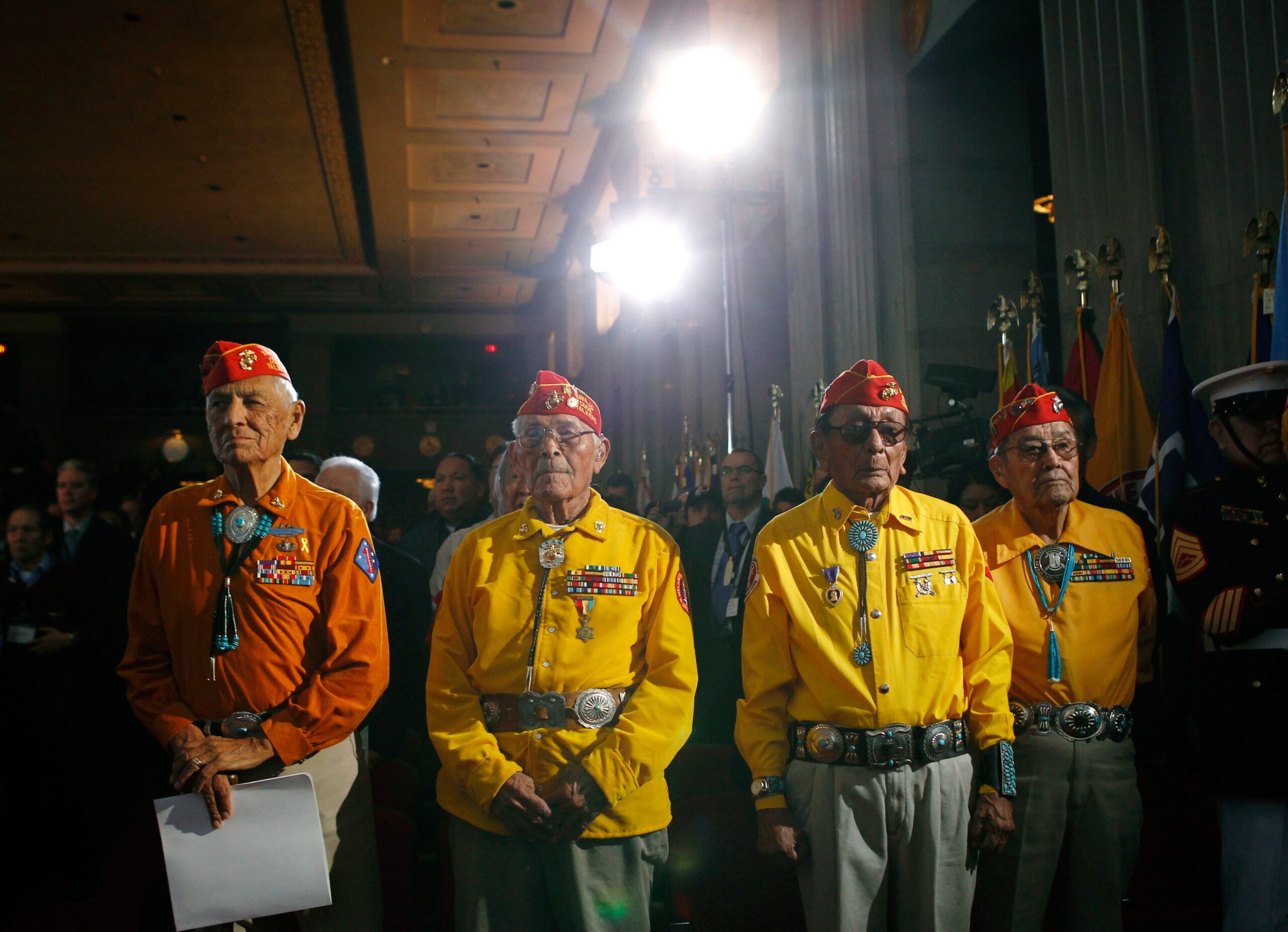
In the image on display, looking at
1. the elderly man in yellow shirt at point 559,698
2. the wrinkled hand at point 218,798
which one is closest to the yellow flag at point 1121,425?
the elderly man in yellow shirt at point 559,698

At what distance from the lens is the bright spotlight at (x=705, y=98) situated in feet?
20.5

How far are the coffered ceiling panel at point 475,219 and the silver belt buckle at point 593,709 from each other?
42.1 feet

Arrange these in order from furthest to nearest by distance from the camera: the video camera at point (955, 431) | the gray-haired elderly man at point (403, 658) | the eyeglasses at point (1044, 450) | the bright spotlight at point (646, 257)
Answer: the bright spotlight at point (646, 257) < the video camera at point (955, 431) < the gray-haired elderly man at point (403, 658) < the eyeglasses at point (1044, 450)

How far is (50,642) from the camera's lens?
3.96 metres

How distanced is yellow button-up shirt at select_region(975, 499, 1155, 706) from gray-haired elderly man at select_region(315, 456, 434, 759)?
1.72 meters

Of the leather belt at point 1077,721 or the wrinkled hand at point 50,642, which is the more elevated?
the wrinkled hand at point 50,642

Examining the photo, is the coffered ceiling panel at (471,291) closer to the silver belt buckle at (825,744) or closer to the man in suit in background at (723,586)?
the man in suit in background at (723,586)

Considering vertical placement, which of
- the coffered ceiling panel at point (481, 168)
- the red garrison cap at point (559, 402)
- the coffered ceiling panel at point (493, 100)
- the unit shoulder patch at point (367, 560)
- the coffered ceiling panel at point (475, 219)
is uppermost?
the coffered ceiling panel at point (475, 219)

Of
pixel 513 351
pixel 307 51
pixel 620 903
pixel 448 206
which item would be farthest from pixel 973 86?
pixel 513 351

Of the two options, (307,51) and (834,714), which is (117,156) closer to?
(307,51)

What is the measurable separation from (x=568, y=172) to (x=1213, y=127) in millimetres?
10703

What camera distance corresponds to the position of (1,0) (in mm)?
8477

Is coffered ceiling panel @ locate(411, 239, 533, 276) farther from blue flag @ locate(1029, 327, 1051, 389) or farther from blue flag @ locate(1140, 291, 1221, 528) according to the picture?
blue flag @ locate(1140, 291, 1221, 528)

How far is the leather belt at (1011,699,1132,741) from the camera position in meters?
2.21
